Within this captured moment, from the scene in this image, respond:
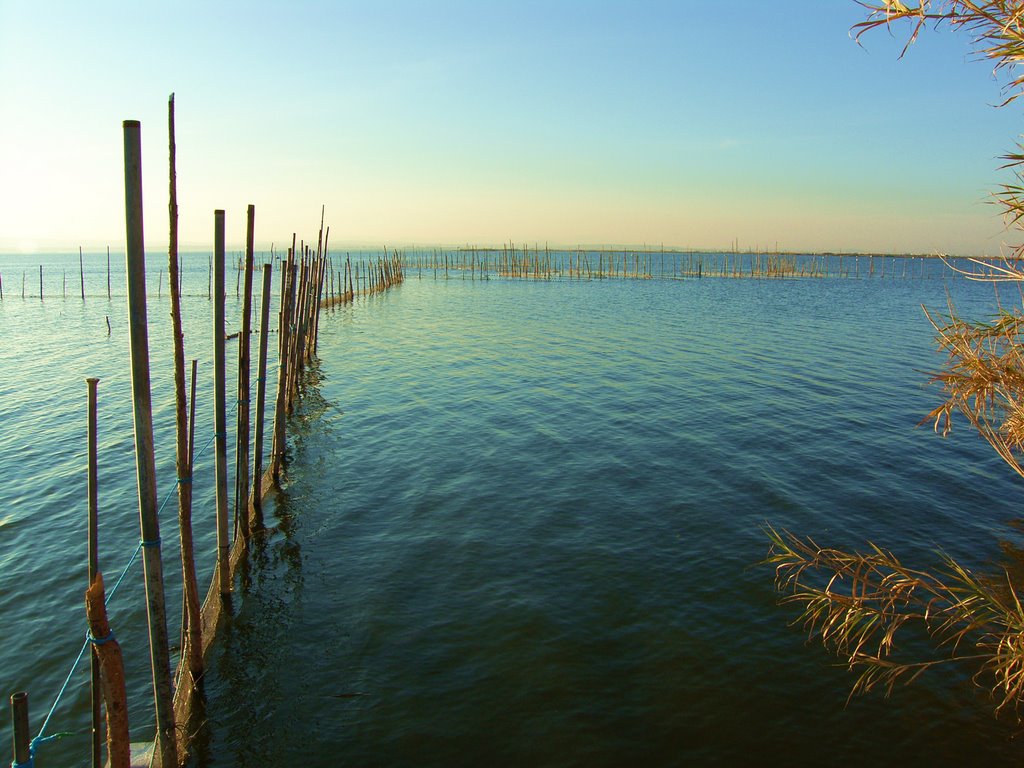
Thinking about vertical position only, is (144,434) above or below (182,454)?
above

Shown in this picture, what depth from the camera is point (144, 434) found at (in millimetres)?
4535

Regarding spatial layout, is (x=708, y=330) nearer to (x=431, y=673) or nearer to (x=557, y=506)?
(x=557, y=506)

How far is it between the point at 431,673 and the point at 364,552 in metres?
2.83

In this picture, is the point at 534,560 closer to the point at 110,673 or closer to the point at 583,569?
the point at 583,569

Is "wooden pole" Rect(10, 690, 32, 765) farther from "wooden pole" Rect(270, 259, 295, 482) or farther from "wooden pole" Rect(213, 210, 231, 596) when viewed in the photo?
"wooden pole" Rect(270, 259, 295, 482)

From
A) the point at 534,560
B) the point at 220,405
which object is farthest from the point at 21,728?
the point at 534,560

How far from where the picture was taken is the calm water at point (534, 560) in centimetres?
587

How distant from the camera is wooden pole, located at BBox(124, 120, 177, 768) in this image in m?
4.27

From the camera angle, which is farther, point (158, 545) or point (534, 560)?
point (534, 560)

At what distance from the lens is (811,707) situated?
6.18 m

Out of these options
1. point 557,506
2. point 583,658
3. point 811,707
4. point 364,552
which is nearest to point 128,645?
point 364,552

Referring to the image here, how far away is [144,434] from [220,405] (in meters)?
2.77

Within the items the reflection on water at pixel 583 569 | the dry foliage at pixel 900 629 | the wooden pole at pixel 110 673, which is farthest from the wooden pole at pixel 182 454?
the dry foliage at pixel 900 629

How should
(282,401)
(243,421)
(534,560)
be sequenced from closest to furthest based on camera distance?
1. (243,421)
2. (534,560)
3. (282,401)
